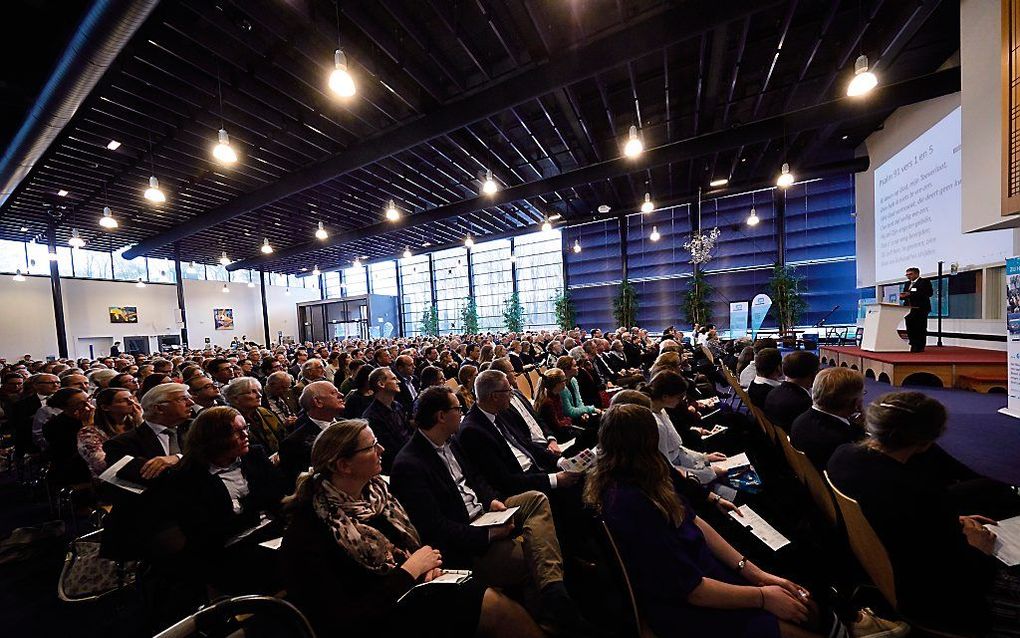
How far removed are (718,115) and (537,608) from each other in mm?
9144

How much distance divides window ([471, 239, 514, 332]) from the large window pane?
55.1 ft

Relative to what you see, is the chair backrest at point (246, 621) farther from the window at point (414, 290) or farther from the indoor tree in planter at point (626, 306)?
the window at point (414, 290)

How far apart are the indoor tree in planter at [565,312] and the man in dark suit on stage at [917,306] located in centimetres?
1023

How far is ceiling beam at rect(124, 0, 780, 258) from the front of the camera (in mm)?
4195

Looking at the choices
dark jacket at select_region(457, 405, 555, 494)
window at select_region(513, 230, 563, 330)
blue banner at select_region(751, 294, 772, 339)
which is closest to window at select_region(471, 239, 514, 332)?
window at select_region(513, 230, 563, 330)

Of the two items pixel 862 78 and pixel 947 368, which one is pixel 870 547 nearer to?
pixel 862 78

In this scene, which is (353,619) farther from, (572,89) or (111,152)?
(111,152)

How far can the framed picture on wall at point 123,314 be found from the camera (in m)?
15.7

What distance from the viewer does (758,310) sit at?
13.1 m

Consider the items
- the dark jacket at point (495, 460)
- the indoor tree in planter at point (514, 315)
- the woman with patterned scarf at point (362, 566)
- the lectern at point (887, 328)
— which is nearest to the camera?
the woman with patterned scarf at point (362, 566)

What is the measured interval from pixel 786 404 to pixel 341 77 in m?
4.72

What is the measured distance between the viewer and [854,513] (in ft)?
4.46

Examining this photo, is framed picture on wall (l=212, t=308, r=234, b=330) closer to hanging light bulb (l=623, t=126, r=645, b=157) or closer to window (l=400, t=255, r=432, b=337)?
window (l=400, t=255, r=432, b=337)

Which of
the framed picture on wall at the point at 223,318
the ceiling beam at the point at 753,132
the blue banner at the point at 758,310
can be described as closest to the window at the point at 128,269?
the framed picture on wall at the point at 223,318
